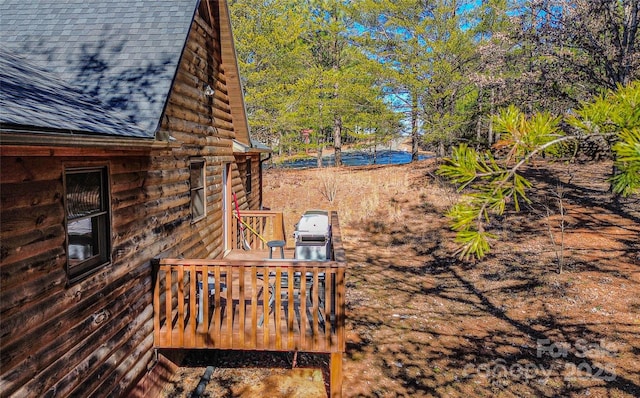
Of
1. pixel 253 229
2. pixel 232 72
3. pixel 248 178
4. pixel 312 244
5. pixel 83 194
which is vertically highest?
pixel 232 72

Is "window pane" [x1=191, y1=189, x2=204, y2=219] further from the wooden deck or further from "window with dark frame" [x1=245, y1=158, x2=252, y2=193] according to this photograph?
"window with dark frame" [x1=245, y1=158, x2=252, y2=193]

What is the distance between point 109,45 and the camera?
557 cm

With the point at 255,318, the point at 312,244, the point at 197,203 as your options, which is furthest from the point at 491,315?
the point at 197,203

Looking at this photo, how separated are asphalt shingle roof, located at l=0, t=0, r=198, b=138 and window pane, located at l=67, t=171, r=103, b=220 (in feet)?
2.10

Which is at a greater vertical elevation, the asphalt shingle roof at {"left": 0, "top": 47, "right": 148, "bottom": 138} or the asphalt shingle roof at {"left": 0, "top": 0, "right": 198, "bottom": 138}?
the asphalt shingle roof at {"left": 0, "top": 0, "right": 198, "bottom": 138}

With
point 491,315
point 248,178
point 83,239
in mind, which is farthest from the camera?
point 248,178

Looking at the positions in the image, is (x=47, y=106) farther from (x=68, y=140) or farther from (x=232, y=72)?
(x=232, y=72)

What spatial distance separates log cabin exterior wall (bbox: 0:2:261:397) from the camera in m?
2.90

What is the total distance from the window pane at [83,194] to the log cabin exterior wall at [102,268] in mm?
155

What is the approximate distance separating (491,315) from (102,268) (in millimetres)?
6839

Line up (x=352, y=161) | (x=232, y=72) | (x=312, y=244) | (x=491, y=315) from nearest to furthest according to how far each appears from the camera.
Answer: (x=491, y=315) < (x=312, y=244) < (x=232, y=72) < (x=352, y=161)

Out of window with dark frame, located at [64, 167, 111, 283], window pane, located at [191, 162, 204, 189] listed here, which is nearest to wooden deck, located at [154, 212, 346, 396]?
window with dark frame, located at [64, 167, 111, 283]

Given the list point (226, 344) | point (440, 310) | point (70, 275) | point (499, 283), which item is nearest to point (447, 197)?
point (499, 283)

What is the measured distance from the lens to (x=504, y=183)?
1618 mm
